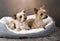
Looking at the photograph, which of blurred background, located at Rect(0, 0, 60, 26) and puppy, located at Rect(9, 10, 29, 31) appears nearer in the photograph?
puppy, located at Rect(9, 10, 29, 31)

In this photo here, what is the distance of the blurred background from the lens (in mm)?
1651

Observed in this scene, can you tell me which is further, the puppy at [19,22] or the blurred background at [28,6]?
the blurred background at [28,6]

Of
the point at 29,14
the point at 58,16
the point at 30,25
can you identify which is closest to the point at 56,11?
the point at 58,16

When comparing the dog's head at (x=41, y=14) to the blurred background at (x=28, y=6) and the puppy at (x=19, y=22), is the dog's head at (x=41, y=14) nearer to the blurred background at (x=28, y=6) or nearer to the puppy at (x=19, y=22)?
the puppy at (x=19, y=22)

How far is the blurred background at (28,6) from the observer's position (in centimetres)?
165

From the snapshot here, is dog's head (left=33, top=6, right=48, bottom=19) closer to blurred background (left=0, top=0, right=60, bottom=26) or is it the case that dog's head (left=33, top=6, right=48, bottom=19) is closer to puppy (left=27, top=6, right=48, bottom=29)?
puppy (left=27, top=6, right=48, bottom=29)

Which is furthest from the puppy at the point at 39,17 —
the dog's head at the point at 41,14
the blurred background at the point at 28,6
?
the blurred background at the point at 28,6

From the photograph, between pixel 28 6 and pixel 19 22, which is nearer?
pixel 19 22

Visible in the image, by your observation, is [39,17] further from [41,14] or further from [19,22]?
[19,22]

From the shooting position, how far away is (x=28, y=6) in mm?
1674

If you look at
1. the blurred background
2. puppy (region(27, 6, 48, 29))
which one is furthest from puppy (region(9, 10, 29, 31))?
the blurred background

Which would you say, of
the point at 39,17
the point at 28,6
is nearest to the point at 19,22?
the point at 39,17

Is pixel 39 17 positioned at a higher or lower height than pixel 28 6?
lower

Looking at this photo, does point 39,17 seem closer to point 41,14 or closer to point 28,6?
point 41,14
